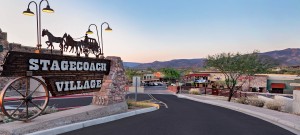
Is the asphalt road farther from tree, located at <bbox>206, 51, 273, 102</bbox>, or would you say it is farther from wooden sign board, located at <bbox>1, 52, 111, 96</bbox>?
tree, located at <bbox>206, 51, 273, 102</bbox>

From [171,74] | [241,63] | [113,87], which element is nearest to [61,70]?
[113,87]

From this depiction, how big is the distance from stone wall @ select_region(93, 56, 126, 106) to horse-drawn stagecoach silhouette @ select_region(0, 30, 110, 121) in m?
0.31

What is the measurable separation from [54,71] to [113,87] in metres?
4.04

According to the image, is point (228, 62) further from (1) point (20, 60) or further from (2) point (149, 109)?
(1) point (20, 60)

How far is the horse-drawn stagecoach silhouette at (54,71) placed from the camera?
34.5 feet

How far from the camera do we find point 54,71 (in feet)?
40.9

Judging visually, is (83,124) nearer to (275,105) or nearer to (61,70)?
(61,70)

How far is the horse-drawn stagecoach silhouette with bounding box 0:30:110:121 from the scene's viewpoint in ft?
34.5

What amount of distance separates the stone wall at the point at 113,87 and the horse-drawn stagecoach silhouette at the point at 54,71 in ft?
1.02

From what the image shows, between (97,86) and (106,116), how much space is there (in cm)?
208

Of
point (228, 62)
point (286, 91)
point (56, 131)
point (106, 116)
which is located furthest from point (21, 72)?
point (286, 91)

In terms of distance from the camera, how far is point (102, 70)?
15648 millimetres

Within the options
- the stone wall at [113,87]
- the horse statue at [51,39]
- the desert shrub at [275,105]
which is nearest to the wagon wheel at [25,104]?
the horse statue at [51,39]

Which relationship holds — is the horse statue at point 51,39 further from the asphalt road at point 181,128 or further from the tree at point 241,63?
the tree at point 241,63
